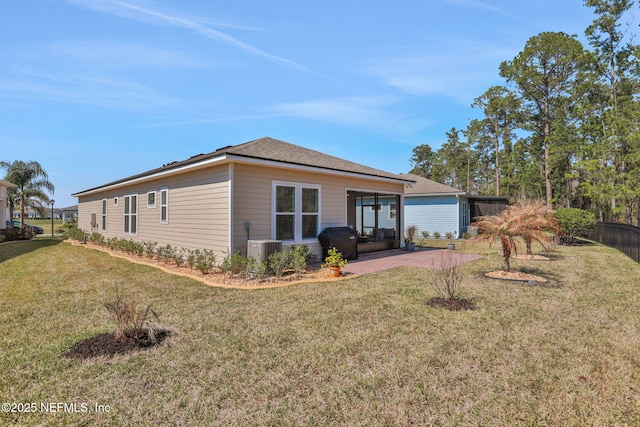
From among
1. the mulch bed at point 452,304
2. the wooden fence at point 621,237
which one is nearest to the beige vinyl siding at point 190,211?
the mulch bed at point 452,304

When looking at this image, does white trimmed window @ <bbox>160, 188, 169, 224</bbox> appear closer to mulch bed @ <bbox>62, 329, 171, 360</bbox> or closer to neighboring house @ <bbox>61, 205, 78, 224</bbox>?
mulch bed @ <bbox>62, 329, 171, 360</bbox>

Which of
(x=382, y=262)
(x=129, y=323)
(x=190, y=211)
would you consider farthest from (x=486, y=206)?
(x=129, y=323)

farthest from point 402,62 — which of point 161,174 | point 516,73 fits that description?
point 516,73

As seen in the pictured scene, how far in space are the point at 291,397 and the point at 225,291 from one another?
4.05m

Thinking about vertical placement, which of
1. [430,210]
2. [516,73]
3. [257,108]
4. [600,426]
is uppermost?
[516,73]

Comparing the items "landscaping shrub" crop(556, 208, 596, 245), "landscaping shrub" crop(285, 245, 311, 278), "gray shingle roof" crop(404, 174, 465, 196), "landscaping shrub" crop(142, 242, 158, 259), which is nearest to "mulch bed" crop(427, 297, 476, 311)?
"landscaping shrub" crop(285, 245, 311, 278)

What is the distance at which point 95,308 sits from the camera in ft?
16.6

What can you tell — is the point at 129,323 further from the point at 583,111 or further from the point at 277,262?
the point at 583,111

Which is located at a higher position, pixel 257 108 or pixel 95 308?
pixel 257 108

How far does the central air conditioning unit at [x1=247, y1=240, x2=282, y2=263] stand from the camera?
757cm

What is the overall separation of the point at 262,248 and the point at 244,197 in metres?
1.50

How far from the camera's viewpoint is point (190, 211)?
9.56 metres

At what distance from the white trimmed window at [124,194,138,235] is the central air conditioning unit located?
8.06 metres

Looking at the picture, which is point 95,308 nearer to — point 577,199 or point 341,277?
point 341,277
